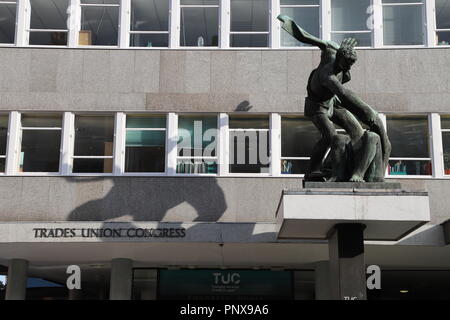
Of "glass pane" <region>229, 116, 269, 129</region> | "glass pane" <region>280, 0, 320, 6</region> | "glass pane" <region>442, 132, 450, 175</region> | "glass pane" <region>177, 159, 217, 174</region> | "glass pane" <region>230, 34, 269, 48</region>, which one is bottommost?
"glass pane" <region>177, 159, 217, 174</region>

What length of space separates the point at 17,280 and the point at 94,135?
4.12 meters

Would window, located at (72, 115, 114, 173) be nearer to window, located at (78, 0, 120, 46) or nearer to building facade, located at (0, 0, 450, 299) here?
building facade, located at (0, 0, 450, 299)

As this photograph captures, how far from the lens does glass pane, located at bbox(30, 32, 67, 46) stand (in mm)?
19172

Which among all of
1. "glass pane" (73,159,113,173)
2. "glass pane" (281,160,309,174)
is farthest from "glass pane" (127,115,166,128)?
"glass pane" (281,160,309,174)

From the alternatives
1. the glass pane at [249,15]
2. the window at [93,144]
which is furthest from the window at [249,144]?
the window at [93,144]

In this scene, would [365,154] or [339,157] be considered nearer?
[365,154]

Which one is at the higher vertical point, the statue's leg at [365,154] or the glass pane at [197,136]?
the glass pane at [197,136]

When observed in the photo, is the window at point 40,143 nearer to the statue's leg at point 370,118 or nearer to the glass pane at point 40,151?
the glass pane at point 40,151

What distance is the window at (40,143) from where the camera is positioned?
18375 mm

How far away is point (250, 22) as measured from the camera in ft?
63.6

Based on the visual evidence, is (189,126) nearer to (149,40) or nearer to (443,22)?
(149,40)

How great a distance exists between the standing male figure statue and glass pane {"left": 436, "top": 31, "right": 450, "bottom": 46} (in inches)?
231

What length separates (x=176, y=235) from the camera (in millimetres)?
17219

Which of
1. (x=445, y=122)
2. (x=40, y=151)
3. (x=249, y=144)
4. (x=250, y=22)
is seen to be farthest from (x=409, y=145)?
(x=40, y=151)
